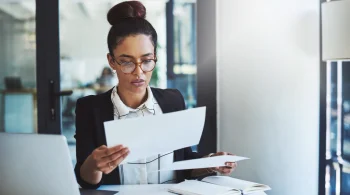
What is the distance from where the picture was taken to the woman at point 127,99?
5.02ft

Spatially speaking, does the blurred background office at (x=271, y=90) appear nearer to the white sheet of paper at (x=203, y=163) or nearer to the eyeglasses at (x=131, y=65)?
the eyeglasses at (x=131, y=65)

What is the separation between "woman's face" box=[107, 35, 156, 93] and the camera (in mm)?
1528

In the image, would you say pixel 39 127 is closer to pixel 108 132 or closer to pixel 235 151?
pixel 235 151

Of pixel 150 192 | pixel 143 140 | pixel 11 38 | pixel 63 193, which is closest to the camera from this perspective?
pixel 63 193

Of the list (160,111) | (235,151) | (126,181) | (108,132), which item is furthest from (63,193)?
(235,151)

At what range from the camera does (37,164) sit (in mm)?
995

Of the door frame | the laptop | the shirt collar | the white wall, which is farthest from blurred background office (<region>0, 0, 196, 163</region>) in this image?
the laptop

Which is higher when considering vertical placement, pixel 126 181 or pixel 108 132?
pixel 108 132

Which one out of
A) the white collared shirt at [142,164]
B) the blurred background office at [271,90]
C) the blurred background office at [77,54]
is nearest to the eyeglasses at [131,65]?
the white collared shirt at [142,164]

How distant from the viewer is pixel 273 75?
2.23 m

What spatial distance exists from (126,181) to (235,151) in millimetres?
934

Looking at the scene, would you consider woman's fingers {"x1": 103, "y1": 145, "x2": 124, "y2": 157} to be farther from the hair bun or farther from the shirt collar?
the hair bun

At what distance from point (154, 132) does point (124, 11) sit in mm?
641

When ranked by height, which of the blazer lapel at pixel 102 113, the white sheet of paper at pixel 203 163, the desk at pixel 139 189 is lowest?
the desk at pixel 139 189
